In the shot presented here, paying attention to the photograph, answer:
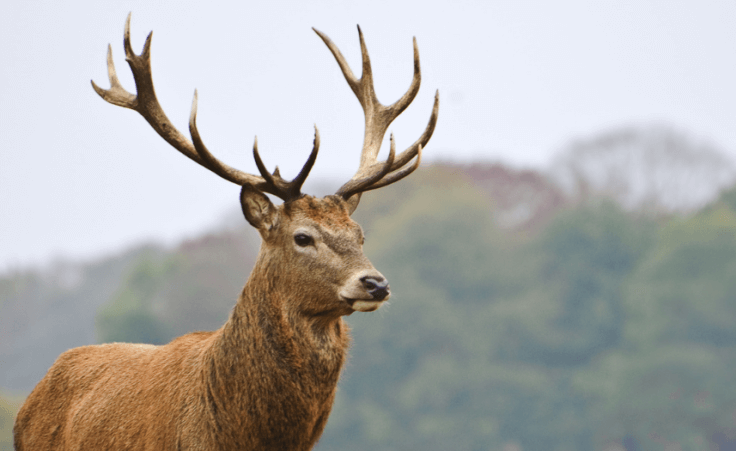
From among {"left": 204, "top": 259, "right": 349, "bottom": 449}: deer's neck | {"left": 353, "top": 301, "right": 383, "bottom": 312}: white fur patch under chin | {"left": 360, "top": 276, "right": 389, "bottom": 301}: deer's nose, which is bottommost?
{"left": 204, "top": 259, "right": 349, "bottom": 449}: deer's neck

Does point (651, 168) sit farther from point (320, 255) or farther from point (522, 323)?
point (320, 255)

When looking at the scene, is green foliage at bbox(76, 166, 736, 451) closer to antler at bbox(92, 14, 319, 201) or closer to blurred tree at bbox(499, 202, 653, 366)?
blurred tree at bbox(499, 202, 653, 366)

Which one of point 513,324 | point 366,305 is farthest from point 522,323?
point 366,305

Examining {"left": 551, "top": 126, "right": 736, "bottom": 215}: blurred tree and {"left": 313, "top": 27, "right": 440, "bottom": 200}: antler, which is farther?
{"left": 551, "top": 126, "right": 736, "bottom": 215}: blurred tree

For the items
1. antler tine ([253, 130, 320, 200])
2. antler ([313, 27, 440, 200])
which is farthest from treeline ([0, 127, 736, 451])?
antler tine ([253, 130, 320, 200])

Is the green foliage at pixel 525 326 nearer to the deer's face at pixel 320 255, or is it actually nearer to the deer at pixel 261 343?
the deer at pixel 261 343

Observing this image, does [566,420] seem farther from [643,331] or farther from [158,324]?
[158,324]

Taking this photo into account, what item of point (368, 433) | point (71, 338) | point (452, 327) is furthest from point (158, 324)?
point (71, 338)

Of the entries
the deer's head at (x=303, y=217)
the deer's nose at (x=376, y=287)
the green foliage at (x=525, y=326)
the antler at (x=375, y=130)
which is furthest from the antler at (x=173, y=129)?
the green foliage at (x=525, y=326)

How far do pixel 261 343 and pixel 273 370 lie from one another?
0.18m

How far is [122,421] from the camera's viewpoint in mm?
5668

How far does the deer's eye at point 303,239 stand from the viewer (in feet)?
17.9

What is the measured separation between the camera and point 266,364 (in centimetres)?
525

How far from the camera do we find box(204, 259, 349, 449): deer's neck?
516 cm
